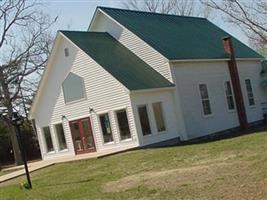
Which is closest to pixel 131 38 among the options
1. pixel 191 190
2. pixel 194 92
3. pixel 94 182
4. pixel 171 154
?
pixel 194 92

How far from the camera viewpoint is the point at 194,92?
28438 millimetres

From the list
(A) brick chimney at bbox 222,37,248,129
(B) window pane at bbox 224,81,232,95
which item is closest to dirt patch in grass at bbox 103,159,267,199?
(A) brick chimney at bbox 222,37,248,129

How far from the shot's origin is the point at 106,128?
87.7ft

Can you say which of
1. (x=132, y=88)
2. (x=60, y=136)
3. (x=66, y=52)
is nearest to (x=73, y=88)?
(x=66, y=52)

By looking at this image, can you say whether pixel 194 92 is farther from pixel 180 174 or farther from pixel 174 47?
pixel 180 174

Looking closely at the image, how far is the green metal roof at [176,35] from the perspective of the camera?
94.8ft

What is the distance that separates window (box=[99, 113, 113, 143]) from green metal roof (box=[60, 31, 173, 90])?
7.32ft

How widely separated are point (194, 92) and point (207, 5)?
4995mm

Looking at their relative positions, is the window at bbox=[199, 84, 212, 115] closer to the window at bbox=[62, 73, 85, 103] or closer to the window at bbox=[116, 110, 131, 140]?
the window at bbox=[116, 110, 131, 140]

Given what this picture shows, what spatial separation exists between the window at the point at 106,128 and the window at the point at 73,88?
1.80m

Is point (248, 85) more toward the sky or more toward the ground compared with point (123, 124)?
more toward the sky

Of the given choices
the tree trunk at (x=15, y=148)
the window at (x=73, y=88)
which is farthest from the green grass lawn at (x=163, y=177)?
the tree trunk at (x=15, y=148)

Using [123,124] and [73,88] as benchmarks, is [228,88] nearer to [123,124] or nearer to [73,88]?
[123,124]

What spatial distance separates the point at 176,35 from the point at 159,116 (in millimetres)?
7075
